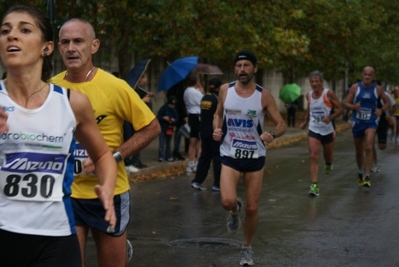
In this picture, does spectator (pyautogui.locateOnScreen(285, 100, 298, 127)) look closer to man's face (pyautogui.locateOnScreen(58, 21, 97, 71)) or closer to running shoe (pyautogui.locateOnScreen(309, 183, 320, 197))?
running shoe (pyautogui.locateOnScreen(309, 183, 320, 197))

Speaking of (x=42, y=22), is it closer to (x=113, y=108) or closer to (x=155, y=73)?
(x=113, y=108)

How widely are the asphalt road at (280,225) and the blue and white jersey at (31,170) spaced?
15.1 ft

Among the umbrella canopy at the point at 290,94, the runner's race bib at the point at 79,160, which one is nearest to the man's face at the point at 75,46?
the runner's race bib at the point at 79,160

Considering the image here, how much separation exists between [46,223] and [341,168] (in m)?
16.0

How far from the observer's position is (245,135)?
9.47 m


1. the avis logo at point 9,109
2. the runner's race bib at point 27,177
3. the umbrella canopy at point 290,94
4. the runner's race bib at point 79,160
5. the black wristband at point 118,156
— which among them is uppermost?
the avis logo at point 9,109

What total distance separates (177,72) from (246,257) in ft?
41.1

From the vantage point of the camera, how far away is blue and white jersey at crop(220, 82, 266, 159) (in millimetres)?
9367

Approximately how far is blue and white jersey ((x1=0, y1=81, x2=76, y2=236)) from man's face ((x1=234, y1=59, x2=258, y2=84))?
16.9ft

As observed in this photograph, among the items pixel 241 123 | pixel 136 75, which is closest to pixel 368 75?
pixel 136 75

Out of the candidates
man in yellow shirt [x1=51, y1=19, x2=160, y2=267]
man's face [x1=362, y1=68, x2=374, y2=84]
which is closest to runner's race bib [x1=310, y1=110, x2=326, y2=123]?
man's face [x1=362, y1=68, x2=374, y2=84]

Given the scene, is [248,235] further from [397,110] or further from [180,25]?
[397,110]

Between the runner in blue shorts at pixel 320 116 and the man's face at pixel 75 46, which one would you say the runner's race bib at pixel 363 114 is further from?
the man's face at pixel 75 46

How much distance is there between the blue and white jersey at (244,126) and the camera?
9367 mm
